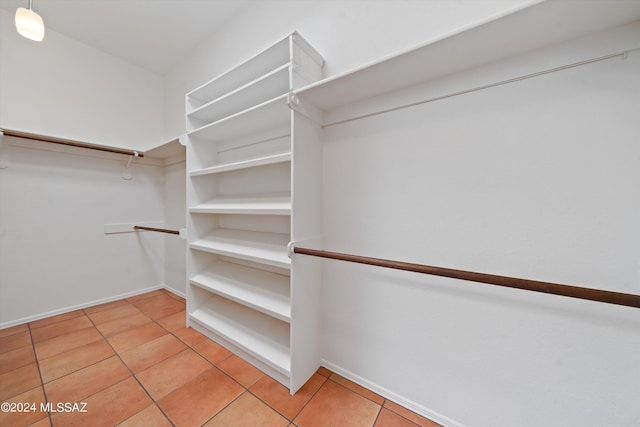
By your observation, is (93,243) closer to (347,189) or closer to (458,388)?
(347,189)

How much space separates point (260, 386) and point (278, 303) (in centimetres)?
48

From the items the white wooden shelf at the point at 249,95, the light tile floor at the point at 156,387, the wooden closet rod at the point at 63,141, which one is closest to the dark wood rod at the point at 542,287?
the light tile floor at the point at 156,387

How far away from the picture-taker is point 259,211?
142 cm

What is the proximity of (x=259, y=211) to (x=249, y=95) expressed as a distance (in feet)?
2.87

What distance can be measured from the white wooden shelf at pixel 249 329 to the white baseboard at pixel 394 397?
314 mm

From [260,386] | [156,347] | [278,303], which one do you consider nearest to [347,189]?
[278,303]

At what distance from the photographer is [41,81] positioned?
2035 mm

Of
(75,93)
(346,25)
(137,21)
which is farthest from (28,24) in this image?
(346,25)

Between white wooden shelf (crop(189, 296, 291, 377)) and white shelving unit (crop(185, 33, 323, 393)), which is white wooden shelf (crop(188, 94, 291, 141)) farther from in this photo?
white wooden shelf (crop(189, 296, 291, 377))

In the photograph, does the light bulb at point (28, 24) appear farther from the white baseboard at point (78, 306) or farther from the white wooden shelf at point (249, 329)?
the white baseboard at point (78, 306)

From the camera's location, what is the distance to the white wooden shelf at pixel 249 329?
4.43ft

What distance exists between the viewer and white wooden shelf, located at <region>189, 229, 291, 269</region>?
4.50 feet

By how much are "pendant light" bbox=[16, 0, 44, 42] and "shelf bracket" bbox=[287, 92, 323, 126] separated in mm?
1662

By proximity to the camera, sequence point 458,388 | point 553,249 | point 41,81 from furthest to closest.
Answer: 1. point 41,81
2. point 458,388
3. point 553,249
